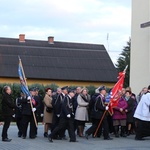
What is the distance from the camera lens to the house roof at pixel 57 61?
4481 cm

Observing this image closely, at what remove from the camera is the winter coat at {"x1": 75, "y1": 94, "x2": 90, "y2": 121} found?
1748 cm

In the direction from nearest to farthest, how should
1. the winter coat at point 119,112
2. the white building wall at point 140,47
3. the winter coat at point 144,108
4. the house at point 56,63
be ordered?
→ the winter coat at point 144,108
the winter coat at point 119,112
the white building wall at point 140,47
the house at point 56,63

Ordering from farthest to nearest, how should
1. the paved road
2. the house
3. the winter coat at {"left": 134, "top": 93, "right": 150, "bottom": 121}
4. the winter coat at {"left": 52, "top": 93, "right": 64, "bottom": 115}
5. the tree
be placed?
the tree, the house, the winter coat at {"left": 52, "top": 93, "right": 64, "bottom": 115}, the winter coat at {"left": 134, "top": 93, "right": 150, "bottom": 121}, the paved road

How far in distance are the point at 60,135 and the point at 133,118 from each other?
3.23m

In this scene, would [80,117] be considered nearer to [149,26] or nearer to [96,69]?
[149,26]

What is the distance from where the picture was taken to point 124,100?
715 inches

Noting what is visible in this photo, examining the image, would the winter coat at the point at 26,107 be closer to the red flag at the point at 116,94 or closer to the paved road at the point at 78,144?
the paved road at the point at 78,144

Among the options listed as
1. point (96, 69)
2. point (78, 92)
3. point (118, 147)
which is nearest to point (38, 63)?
point (96, 69)

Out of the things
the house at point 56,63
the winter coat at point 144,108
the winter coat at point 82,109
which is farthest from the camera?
the house at point 56,63

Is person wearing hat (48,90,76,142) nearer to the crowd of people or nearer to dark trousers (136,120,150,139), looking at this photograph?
the crowd of people

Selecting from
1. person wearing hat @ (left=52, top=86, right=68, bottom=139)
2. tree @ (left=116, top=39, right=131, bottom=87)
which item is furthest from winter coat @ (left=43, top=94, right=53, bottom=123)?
tree @ (left=116, top=39, right=131, bottom=87)

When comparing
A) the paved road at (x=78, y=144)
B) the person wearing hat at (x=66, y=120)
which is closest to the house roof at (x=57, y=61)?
the paved road at (x=78, y=144)

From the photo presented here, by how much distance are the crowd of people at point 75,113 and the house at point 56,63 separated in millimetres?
25285

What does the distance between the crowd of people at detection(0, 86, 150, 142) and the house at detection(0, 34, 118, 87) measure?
83.0ft
